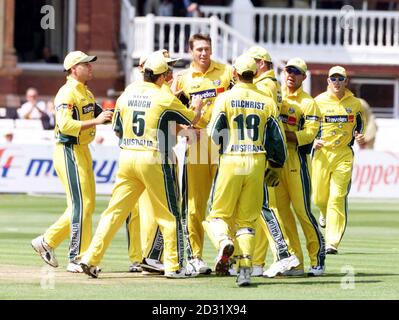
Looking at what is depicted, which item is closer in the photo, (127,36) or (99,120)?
(99,120)

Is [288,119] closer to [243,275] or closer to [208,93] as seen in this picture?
[208,93]

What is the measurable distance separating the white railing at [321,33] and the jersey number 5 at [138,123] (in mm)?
23969

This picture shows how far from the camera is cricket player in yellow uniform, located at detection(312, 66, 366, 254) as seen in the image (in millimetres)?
18984

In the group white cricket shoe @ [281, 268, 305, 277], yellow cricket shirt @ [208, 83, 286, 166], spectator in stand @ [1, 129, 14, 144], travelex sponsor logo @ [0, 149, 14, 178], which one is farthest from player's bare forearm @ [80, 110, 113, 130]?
spectator in stand @ [1, 129, 14, 144]

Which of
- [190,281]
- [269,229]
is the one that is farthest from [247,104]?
[190,281]

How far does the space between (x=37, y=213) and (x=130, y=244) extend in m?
9.05

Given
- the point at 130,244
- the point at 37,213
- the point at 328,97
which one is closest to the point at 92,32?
the point at 37,213

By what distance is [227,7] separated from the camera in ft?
129

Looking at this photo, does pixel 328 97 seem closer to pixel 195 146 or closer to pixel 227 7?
pixel 195 146

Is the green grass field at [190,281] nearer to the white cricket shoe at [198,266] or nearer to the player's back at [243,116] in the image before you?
the white cricket shoe at [198,266]

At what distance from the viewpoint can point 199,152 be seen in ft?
51.9

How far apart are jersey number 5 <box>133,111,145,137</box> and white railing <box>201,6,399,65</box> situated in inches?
944

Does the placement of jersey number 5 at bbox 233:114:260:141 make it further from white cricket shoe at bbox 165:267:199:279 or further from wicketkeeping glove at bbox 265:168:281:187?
white cricket shoe at bbox 165:267:199:279

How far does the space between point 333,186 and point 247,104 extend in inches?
193
